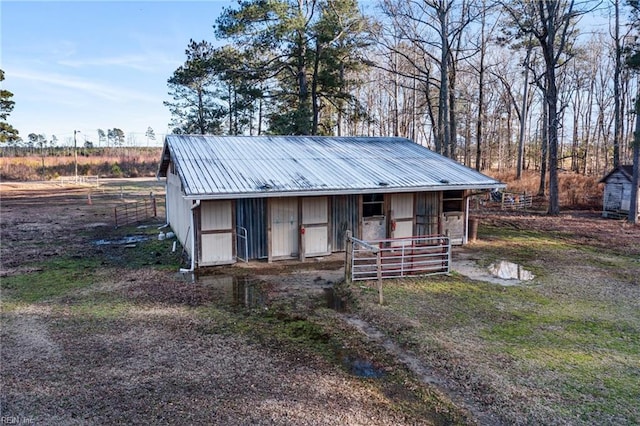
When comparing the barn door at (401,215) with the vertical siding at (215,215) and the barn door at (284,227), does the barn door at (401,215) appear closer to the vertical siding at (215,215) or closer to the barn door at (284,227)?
the barn door at (284,227)

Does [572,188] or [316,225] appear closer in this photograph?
[316,225]

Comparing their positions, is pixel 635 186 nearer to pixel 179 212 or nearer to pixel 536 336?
pixel 536 336

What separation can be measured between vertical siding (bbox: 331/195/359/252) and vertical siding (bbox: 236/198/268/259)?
196 centimetres

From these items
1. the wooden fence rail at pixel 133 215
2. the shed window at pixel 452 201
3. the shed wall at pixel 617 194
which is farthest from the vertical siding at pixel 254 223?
the shed wall at pixel 617 194

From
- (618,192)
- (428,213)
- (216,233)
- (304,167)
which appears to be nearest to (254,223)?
(216,233)

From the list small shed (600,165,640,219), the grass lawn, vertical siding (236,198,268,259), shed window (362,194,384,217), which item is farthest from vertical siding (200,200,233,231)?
Result: small shed (600,165,640,219)

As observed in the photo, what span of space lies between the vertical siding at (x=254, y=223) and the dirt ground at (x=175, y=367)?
3.94 ft

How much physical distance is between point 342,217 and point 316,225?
0.81 m

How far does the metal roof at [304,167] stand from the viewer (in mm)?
10742

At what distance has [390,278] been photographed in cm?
964

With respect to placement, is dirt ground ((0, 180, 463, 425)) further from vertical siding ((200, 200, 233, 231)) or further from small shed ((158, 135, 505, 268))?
small shed ((158, 135, 505, 268))

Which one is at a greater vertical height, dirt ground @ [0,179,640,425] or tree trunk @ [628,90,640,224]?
tree trunk @ [628,90,640,224]

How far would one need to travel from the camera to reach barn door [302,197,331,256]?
1184 centimetres

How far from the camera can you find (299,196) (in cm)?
1142
